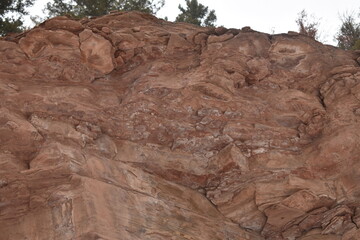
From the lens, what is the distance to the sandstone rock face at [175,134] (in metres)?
7.35

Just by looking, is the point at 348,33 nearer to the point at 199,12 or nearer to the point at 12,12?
the point at 199,12

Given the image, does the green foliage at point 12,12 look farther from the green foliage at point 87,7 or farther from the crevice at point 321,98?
the crevice at point 321,98

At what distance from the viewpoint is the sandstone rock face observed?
735 cm

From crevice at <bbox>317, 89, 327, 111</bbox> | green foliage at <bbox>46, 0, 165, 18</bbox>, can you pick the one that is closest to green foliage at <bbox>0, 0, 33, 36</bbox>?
green foliage at <bbox>46, 0, 165, 18</bbox>

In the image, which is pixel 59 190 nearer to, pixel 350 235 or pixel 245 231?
pixel 245 231

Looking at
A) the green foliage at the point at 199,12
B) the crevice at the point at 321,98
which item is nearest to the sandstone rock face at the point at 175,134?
the crevice at the point at 321,98

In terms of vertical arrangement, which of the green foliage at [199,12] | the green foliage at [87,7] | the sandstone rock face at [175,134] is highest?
the green foliage at [199,12]

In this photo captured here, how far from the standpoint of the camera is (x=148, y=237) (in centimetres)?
716

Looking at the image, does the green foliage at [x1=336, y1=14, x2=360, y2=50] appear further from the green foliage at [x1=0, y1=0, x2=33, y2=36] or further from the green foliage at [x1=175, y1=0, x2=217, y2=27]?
the green foliage at [x1=0, y1=0, x2=33, y2=36]

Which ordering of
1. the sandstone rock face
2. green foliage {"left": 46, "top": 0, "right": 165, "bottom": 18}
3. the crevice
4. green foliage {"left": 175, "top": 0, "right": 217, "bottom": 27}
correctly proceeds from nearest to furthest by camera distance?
the sandstone rock face, the crevice, green foliage {"left": 46, "top": 0, "right": 165, "bottom": 18}, green foliage {"left": 175, "top": 0, "right": 217, "bottom": 27}

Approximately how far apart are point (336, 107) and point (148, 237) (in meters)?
4.99

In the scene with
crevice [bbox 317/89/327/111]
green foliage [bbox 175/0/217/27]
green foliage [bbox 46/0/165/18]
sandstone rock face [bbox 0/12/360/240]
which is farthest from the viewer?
green foliage [bbox 175/0/217/27]

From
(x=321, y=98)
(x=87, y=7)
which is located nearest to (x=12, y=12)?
(x=87, y=7)

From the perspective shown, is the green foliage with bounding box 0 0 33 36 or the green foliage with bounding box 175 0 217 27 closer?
the green foliage with bounding box 0 0 33 36
